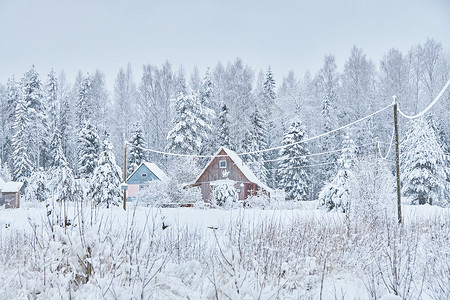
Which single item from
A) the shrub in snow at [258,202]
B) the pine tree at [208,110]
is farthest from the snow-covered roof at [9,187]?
the shrub in snow at [258,202]

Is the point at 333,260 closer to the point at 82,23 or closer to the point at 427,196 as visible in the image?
the point at 427,196

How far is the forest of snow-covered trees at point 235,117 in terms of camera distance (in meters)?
32.4

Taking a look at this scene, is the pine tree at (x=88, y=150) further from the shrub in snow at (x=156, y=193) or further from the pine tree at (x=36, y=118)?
the shrub in snow at (x=156, y=193)

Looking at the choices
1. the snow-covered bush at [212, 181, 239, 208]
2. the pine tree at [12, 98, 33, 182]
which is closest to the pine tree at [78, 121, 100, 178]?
the pine tree at [12, 98, 33, 182]

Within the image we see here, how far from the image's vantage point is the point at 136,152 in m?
38.8

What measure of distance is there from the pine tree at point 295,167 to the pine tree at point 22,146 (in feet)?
82.6

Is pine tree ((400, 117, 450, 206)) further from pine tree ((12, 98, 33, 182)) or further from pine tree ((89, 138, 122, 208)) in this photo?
pine tree ((12, 98, 33, 182))

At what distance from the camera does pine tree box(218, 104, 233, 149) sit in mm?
35625

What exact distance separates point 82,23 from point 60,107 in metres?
113

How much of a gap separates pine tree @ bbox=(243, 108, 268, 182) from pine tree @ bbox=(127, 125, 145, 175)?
11370 mm

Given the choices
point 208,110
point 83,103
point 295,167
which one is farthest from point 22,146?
point 295,167

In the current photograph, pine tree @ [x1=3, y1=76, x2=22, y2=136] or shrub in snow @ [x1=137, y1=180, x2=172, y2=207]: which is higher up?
pine tree @ [x1=3, y1=76, x2=22, y2=136]

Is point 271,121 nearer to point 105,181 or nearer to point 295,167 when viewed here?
point 295,167

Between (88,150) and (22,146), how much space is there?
653cm
